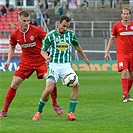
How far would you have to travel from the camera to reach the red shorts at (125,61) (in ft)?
53.1

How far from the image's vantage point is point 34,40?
524 inches

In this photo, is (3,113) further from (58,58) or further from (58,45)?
(58,45)

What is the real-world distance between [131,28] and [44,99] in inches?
A: 187

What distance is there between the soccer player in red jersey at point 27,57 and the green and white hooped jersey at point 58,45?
1000 millimetres

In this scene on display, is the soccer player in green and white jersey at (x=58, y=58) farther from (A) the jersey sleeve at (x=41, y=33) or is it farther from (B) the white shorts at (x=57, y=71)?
(A) the jersey sleeve at (x=41, y=33)

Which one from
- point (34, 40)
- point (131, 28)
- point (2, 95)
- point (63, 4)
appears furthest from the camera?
point (63, 4)

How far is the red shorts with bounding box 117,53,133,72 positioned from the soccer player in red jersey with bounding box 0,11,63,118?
3.27m

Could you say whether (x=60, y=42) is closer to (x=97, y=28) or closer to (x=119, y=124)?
(x=119, y=124)

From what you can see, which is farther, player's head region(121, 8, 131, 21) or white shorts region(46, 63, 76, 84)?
player's head region(121, 8, 131, 21)

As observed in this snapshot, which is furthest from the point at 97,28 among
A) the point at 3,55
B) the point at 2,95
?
the point at 2,95

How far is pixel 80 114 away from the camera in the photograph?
1333cm

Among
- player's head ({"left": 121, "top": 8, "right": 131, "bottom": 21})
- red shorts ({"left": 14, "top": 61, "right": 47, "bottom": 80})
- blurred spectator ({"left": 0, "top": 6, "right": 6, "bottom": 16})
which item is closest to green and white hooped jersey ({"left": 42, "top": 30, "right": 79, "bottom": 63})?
red shorts ({"left": 14, "top": 61, "right": 47, "bottom": 80})

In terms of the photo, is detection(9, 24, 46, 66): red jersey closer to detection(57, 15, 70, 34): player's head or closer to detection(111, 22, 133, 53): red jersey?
detection(57, 15, 70, 34): player's head

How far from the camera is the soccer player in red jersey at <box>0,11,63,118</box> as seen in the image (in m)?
13.2
